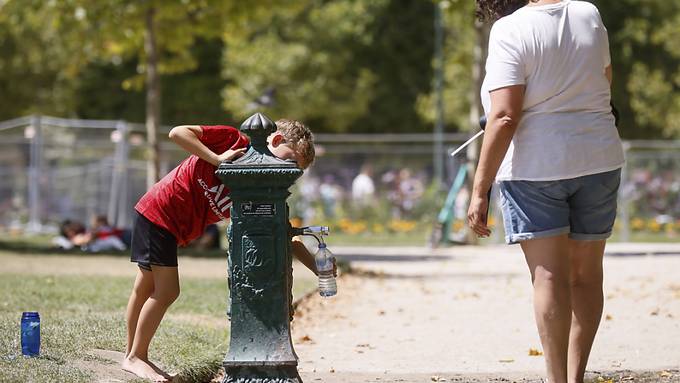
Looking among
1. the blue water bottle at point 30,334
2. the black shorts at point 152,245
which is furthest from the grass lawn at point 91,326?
the black shorts at point 152,245

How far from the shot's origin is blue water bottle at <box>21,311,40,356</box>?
18.3 feet

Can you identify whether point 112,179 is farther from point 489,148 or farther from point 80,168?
point 489,148

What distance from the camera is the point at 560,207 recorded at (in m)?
4.94

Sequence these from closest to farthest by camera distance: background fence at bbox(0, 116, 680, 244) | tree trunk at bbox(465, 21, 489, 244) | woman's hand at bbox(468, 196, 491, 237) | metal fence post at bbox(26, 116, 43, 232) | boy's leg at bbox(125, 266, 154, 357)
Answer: woman's hand at bbox(468, 196, 491, 237) → boy's leg at bbox(125, 266, 154, 357) → tree trunk at bbox(465, 21, 489, 244) → background fence at bbox(0, 116, 680, 244) → metal fence post at bbox(26, 116, 43, 232)

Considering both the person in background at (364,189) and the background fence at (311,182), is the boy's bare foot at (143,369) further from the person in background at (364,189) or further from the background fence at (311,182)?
the person in background at (364,189)

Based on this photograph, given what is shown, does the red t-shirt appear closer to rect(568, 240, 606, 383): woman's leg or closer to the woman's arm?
the woman's arm

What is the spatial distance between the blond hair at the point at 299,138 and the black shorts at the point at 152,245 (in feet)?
2.61

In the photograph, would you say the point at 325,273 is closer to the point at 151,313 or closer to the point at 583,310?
the point at 151,313

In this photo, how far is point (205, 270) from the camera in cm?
1327

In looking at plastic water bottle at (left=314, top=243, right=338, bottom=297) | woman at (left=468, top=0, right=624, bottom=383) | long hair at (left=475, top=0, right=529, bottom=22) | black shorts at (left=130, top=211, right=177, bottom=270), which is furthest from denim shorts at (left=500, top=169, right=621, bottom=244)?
black shorts at (left=130, top=211, right=177, bottom=270)

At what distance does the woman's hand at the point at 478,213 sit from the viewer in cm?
498

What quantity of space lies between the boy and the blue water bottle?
1.45 feet

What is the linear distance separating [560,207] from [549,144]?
0.27 metres

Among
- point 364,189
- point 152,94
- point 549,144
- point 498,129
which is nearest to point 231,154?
point 498,129
